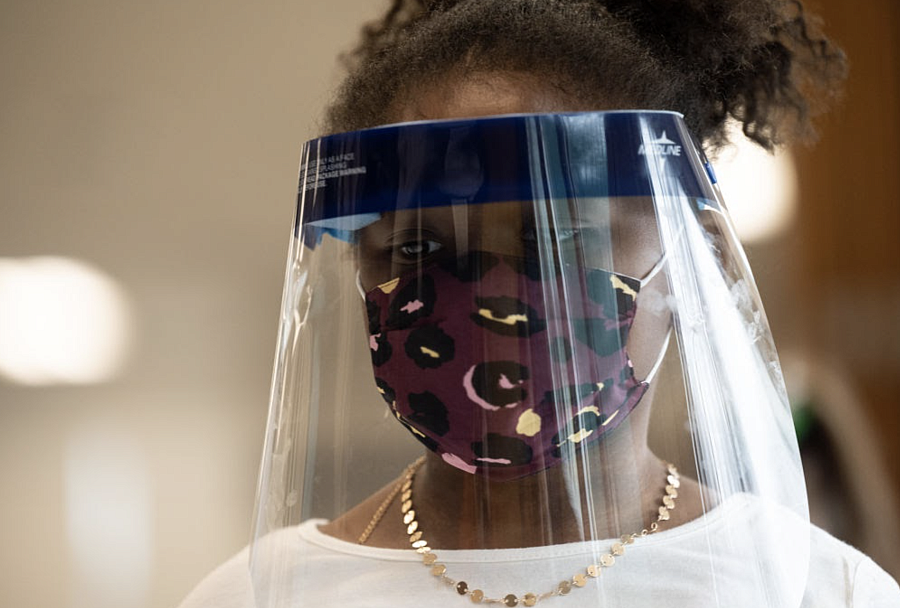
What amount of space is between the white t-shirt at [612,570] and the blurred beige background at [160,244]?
1.00m

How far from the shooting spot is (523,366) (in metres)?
0.71

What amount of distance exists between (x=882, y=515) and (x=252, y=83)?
1.53 m

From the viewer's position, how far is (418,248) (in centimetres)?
74

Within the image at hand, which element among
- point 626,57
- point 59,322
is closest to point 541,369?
point 626,57

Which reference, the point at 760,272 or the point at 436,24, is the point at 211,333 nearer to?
the point at 436,24

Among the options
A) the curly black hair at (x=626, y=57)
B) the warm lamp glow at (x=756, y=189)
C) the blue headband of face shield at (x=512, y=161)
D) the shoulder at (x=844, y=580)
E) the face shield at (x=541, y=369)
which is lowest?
the shoulder at (x=844, y=580)

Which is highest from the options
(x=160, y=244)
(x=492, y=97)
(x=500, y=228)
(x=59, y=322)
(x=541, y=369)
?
(x=160, y=244)

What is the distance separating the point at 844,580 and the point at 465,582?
0.38m

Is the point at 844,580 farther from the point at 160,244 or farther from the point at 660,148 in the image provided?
the point at 160,244

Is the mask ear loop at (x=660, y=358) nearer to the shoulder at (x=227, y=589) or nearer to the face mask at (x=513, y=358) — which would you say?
the face mask at (x=513, y=358)

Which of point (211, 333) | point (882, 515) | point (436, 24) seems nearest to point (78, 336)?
point (211, 333)

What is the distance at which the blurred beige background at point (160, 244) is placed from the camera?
1.73 metres

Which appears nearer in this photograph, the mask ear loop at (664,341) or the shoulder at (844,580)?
the mask ear loop at (664,341)

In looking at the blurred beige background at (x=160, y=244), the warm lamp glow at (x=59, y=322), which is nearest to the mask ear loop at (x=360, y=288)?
the blurred beige background at (x=160, y=244)
